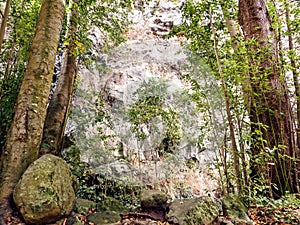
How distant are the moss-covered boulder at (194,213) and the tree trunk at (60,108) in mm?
1884

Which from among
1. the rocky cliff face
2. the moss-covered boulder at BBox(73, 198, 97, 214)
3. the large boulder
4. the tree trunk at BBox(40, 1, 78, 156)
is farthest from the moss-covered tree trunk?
the rocky cliff face

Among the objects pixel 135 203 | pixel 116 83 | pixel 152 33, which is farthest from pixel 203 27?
pixel 152 33

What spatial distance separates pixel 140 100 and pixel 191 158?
2567 millimetres

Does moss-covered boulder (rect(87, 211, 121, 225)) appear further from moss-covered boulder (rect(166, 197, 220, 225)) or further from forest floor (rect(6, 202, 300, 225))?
moss-covered boulder (rect(166, 197, 220, 225))

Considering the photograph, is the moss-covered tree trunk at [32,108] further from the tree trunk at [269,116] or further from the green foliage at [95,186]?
the tree trunk at [269,116]

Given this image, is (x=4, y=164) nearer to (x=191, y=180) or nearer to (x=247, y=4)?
(x=247, y=4)

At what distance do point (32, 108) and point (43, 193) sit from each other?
95 cm

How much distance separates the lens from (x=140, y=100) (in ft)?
15.9

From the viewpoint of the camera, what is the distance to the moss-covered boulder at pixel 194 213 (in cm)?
223

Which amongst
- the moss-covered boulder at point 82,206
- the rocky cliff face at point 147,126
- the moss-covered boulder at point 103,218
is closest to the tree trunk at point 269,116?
→ the rocky cliff face at point 147,126

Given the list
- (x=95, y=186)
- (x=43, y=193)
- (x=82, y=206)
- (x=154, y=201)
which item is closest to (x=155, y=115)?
(x=95, y=186)

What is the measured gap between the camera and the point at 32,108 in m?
2.37

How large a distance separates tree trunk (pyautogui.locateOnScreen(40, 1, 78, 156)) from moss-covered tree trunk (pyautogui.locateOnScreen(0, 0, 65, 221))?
390 millimetres

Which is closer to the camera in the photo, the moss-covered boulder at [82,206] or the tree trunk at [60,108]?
the moss-covered boulder at [82,206]
